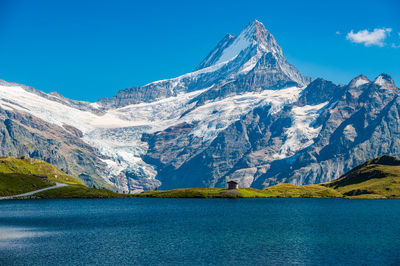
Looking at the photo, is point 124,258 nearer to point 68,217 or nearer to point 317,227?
point 317,227

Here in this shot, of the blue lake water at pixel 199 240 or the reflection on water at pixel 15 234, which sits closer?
the blue lake water at pixel 199 240

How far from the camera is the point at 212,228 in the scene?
13088 cm

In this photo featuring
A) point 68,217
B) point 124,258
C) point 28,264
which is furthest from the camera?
point 68,217

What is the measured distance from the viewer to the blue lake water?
284ft

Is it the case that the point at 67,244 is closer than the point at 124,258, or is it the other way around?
the point at 124,258

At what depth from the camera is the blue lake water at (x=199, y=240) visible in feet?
284

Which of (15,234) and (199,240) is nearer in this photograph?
(199,240)

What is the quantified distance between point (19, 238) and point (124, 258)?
1369 inches

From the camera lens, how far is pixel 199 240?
357ft

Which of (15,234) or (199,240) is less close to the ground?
(199,240)

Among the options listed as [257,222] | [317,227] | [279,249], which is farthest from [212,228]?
[279,249]

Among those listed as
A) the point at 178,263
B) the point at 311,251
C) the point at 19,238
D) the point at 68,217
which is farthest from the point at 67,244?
the point at 68,217

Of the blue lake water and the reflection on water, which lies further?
the reflection on water

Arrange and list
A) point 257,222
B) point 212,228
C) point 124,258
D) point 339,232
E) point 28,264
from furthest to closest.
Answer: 1. point 257,222
2. point 212,228
3. point 339,232
4. point 124,258
5. point 28,264
